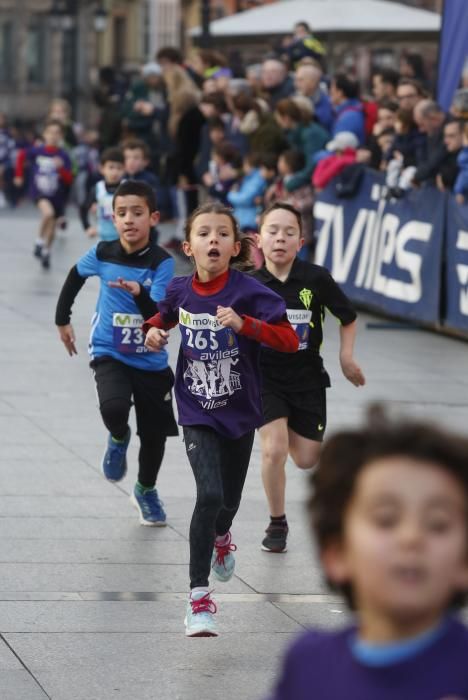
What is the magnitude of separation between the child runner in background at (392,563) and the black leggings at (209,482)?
338cm

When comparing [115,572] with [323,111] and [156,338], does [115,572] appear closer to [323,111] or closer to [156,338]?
[156,338]

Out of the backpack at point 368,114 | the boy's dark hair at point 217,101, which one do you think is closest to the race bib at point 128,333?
the backpack at point 368,114

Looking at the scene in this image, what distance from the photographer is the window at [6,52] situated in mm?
70062

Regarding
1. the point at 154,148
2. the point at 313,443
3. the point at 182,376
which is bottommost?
the point at 154,148

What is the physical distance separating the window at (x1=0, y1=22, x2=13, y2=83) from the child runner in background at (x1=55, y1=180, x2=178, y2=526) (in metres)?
64.1

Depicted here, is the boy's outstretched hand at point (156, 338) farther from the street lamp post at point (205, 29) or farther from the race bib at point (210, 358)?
the street lamp post at point (205, 29)

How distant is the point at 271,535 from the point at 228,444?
1.12 m

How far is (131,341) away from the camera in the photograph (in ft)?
23.8

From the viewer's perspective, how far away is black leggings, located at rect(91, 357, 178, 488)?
7.25 meters

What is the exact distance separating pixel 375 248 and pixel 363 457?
12.8 meters

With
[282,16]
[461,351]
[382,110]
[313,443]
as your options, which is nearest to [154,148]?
[282,16]

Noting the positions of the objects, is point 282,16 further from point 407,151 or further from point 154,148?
point 407,151

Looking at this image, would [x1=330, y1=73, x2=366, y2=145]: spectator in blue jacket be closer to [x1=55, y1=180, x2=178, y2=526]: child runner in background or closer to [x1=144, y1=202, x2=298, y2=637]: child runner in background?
[x1=55, y1=180, x2=178, y2=526]: child runner in background

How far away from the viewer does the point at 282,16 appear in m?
24.2
